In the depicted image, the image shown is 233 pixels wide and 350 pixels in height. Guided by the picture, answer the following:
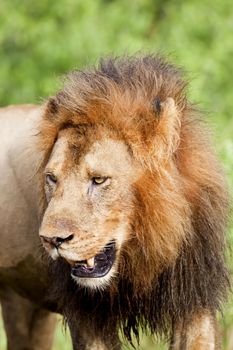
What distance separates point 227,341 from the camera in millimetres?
8234

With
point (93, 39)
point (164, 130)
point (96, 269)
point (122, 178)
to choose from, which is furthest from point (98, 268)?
point (93, 39)

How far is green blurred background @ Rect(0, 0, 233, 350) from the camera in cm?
1806

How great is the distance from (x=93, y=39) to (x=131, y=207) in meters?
12.1

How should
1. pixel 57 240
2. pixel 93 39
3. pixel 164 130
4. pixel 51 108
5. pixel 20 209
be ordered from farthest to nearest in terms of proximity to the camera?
pixel 93 39 → pixel 20 209 → pixel 51 108 → pixel 164 130 → pixel 57 240

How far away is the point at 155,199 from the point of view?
603cm

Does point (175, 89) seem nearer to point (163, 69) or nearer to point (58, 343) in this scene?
point (163, 69)

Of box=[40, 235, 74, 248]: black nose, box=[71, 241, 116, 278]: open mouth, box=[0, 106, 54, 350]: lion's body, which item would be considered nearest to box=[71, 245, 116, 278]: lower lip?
box=[71, 241, 116, 278]: open mouth

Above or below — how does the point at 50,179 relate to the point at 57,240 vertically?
above

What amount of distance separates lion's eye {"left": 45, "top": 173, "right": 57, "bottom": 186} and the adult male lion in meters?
0.01

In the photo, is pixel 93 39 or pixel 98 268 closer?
pixel 98 268

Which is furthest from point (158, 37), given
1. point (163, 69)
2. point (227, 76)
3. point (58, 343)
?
point (163, 69)

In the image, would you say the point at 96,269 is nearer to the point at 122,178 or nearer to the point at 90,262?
the point at 90,262

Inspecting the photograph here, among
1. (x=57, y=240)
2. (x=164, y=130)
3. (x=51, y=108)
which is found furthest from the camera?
(x=51, y=108)

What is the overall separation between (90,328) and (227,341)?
6.20ft
